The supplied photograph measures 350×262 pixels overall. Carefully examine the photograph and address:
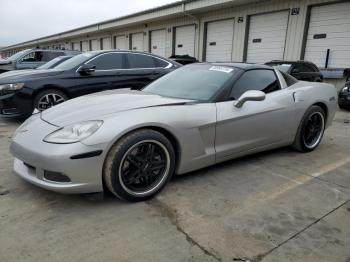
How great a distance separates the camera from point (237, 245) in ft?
7.35

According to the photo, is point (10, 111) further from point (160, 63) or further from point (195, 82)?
point (195, 82)

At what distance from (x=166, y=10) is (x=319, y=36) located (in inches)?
353

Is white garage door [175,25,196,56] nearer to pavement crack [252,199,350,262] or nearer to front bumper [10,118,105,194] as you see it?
pavement crack [252,199,350,262]

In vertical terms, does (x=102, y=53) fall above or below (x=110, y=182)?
above

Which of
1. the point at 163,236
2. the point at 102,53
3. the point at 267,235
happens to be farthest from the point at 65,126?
the point at 102,53

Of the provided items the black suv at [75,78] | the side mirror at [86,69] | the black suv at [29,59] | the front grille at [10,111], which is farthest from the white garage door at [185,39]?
the front grille at [10,111]

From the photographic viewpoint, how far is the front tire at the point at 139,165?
260 cm

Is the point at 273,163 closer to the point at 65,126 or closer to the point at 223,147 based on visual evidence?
the point at 223,147

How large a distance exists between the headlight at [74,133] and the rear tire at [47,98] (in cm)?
342

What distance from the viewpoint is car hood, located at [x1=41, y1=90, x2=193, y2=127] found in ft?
9.18

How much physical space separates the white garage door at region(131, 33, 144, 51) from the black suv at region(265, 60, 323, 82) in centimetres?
1430

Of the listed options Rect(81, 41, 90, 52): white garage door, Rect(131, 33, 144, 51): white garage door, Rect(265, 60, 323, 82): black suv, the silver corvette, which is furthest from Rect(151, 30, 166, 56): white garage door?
the silver corvette

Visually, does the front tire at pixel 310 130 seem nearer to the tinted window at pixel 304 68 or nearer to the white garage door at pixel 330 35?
the tinted window at pixel 304 68

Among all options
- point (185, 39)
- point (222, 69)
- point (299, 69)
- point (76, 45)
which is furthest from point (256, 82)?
point (76, 45)
